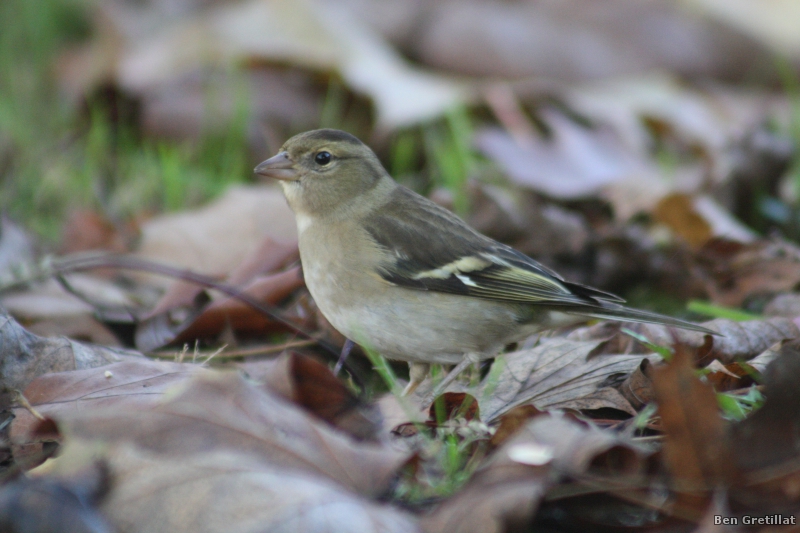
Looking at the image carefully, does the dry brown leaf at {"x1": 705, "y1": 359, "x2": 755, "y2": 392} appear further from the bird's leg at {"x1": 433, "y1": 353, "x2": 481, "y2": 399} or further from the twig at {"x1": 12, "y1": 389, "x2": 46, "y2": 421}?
the twig at {"x1": 12, "y1": 389, "x2": 46, "y2": 421}

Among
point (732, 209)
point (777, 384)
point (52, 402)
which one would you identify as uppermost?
point (777, 384)

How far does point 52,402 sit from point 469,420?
124 cm

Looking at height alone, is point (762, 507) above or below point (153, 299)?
above

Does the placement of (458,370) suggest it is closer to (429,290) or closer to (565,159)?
(429,290)

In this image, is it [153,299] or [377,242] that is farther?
[153,299]

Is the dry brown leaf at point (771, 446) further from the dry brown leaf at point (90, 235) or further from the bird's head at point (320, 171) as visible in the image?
the dry brown leaf at point (90, 235)

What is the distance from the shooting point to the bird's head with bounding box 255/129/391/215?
Result: 3980mm

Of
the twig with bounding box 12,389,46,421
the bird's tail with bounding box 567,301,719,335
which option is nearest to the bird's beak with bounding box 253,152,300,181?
the bird's tail with bounding box 567,301,719,335

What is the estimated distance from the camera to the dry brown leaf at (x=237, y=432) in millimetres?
2006

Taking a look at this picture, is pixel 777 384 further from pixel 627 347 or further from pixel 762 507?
pixel 627 347

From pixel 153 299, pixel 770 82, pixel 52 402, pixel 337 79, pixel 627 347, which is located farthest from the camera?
pixel 770 82

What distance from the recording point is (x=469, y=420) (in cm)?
268

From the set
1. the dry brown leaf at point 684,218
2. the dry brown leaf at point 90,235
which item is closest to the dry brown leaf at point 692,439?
the dry brown leaf at point 684,218

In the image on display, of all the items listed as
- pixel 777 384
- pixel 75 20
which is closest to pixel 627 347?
pixel 777 384
